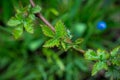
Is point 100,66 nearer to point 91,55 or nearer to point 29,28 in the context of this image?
point 91,55

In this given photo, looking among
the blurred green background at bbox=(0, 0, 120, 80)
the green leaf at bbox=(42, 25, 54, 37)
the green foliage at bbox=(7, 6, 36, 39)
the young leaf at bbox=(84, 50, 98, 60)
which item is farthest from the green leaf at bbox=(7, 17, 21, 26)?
the blurred green background at bbox=(0, 0, 120, 80)

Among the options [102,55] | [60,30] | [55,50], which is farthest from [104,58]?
[55,50]

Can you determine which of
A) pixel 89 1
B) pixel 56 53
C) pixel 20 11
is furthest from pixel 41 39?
pixel 20 11

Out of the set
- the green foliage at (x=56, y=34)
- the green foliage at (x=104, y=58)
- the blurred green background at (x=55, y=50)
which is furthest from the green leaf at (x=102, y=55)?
the blurred green background at (x=55, y=50)

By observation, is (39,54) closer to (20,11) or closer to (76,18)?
(76,18)

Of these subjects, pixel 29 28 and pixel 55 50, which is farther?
pixel 55 50

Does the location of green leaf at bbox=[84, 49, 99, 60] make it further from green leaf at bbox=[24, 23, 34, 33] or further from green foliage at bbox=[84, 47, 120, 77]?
green leaf at bbox=[24, 23, 34, 33]

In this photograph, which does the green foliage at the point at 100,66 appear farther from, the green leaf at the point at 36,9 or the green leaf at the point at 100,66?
the green leaf at the point at 36,9
